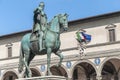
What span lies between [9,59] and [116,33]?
13402 mm

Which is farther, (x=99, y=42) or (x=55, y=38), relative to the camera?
(x=99, y=42)

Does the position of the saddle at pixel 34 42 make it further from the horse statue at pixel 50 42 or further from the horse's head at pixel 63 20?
the horse's head at pixel 63 20

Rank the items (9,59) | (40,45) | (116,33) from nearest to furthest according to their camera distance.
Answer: (40,45), (116,33), (9,59)

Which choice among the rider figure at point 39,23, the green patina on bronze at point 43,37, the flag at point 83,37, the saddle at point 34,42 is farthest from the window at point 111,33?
the saddle at point 34,42

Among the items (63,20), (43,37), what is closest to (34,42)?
(43,37)

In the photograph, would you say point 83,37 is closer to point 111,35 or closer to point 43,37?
point 111,35

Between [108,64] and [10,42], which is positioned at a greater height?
[10,42]

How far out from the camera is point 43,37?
59.4ft

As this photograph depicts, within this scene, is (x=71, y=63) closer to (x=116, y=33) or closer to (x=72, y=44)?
(x=72, y=44)

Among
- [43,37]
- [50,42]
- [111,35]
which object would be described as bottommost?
[50,42]

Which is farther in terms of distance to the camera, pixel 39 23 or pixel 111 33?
pixel 111 33

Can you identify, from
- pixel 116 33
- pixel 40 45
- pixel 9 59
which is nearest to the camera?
pixel 40 45

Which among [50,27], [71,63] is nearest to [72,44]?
[71,63]

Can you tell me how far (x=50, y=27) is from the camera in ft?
60.4
